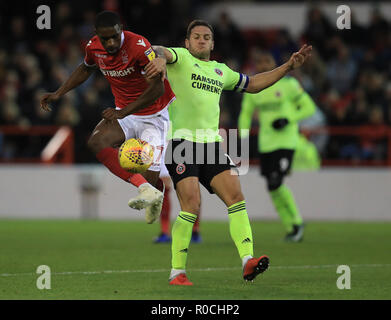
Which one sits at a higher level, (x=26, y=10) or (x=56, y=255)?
(x=26, y=10)

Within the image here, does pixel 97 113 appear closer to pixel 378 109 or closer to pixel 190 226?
pixel 378 109

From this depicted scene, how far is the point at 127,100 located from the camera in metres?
8.20

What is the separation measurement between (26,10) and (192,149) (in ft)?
44.0

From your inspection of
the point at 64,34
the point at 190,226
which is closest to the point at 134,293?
the point at 190,226

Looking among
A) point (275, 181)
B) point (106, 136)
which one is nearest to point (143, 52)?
point (106, 136)

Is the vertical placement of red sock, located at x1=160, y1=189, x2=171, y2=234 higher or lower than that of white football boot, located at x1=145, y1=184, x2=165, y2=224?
higher

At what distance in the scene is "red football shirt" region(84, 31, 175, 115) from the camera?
7777mm

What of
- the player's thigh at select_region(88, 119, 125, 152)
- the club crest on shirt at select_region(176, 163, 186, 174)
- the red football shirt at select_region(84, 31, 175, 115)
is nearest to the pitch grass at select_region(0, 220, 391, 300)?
the club crest on shirt at select_region(176, 163, 186, 174)

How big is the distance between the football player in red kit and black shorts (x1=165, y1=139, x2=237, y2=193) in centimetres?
26

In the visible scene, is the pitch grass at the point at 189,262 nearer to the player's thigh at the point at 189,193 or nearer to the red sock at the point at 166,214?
the red sock at the point at 166,214

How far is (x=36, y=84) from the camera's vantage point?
17.6 metres

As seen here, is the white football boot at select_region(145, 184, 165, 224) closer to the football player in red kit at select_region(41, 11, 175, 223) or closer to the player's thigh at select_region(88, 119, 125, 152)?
the football player in red kit at select_region(41, 11, 175, 223)

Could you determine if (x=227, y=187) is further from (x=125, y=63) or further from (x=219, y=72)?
(x=125, y=63)

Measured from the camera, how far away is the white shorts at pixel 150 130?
27.3 feet
